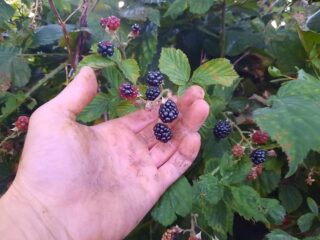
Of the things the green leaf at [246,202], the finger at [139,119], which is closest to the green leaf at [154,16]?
the finger at [139,119]

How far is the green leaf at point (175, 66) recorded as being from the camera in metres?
→ 1.20

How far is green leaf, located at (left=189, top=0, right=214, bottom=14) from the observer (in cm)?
139

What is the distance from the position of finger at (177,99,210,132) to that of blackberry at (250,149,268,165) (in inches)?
5.9

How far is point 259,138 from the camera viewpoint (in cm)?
118

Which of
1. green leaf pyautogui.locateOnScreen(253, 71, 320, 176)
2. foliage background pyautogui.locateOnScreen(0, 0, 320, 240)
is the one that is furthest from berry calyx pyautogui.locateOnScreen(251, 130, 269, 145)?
green leaf pyautogui.locateOnScreen(253, 71, 320, 176)

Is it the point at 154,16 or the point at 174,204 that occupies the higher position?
the point at 154,16

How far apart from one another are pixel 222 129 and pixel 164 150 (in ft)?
0.62

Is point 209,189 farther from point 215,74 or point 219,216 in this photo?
point 215,74

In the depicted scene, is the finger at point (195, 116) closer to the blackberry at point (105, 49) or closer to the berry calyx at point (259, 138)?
the berry calyx at point (259, 138)

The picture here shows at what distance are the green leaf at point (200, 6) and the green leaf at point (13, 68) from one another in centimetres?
54

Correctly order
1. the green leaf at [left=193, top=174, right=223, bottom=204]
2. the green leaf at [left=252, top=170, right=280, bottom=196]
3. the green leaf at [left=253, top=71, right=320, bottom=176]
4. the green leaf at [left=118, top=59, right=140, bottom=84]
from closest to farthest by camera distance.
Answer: the green leaf at [left=253, top=71, right=320, bottom=176], the green leaf at [left=193, top=174, right=223, bottom=204], the green leaf at [left=118, top=59, right=140, bottom=84], the green leaf at [left=252, top=170, right=280, bottom=196]

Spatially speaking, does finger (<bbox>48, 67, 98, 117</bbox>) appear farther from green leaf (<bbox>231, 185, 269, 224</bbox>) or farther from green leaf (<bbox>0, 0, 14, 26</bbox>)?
green leaf (<bbox>0, 0, 14, 26</bbox>)

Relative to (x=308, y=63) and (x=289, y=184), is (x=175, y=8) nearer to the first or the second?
(x=308, y=63)

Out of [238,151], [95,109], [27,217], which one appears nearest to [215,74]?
[238,151]
